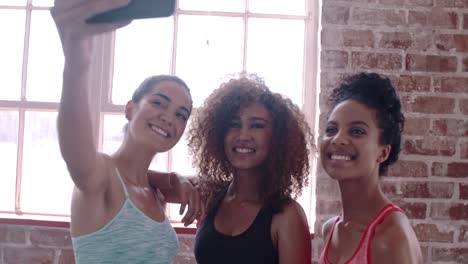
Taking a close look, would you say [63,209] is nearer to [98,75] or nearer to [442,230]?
[98,75]

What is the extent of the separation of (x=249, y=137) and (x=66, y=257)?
1103 millimetres

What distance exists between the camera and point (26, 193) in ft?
8.13

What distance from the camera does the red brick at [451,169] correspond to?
2100mm

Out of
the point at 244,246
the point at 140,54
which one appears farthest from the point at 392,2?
the point at 244,246

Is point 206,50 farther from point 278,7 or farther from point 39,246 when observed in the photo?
point 39,246

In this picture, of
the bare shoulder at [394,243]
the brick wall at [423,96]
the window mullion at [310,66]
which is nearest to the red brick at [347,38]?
the brick wall at [423,96]

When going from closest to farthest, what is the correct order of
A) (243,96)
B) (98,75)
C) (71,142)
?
(71,142), (243,96), (98,75)

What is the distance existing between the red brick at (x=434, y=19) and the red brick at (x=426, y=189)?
63cm

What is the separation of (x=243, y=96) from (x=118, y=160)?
431 millimetres

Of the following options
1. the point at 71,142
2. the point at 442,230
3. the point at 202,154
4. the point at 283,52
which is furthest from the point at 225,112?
the point at 442,230

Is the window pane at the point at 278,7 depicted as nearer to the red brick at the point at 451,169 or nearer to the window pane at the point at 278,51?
the window pane at the point at 278,51

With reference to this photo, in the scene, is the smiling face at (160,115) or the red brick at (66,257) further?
the red brick at (66,257)

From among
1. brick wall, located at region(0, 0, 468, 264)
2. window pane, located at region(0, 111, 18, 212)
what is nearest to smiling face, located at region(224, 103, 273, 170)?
brick wall, located at region(0, 0, 468, 264)

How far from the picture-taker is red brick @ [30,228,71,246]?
220 centimetres
